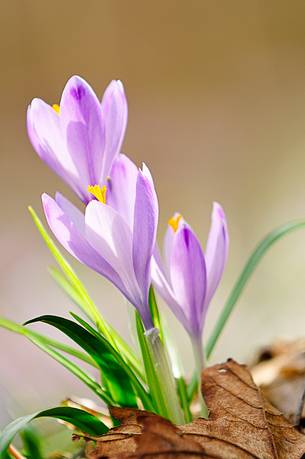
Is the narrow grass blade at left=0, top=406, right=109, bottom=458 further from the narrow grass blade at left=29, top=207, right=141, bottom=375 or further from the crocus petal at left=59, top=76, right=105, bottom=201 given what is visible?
the crocus petal at left=59, top=76, right=105, bottom=201

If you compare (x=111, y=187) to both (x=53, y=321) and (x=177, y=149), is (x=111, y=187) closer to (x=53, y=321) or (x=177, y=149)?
(x=53, y=321)

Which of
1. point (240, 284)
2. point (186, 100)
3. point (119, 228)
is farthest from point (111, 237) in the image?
point (186, 100)

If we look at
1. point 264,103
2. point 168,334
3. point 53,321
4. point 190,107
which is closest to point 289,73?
point 264,103

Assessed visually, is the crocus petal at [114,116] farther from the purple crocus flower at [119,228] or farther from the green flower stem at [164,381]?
the green flower stem at [164,381]

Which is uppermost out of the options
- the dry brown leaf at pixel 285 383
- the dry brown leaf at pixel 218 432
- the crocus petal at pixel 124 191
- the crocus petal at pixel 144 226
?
the crocus petal at pixel 124 191

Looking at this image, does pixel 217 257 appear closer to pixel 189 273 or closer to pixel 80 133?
pixel 189 273

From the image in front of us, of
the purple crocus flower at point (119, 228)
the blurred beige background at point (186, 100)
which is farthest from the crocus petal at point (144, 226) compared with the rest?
the blurred beige background at point (186, 100)

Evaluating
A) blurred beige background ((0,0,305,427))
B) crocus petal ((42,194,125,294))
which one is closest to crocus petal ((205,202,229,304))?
crocus petal ((42,194,125,294))
